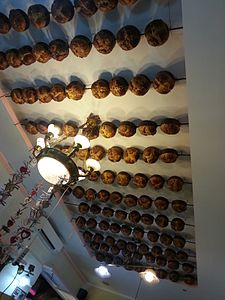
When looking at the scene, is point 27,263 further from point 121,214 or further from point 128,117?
point 128,117

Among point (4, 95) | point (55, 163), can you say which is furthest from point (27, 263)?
point (55, 163)

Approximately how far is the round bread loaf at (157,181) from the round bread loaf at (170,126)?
0.64 meters

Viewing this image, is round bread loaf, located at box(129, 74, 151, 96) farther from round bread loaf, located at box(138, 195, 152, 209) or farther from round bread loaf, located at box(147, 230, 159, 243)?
round bread loaf, located at box(147, 230, 159, 243)

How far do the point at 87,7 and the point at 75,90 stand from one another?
713mm

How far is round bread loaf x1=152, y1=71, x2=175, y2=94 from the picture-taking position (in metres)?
2.00

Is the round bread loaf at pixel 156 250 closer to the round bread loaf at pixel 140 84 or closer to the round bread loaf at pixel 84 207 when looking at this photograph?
the round bread loaf at pixel 84 207

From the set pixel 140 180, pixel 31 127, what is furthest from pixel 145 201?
pixel 31 127

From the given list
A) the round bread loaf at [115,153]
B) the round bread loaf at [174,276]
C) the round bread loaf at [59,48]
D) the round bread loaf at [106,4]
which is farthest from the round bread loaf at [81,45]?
the round bread loaf at [174,276]

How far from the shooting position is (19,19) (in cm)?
203

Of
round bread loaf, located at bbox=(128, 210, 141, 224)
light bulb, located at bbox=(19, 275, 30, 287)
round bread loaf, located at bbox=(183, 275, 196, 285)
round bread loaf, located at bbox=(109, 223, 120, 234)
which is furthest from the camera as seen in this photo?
light bulb, located at bbox=(19, 275, 30, 287)

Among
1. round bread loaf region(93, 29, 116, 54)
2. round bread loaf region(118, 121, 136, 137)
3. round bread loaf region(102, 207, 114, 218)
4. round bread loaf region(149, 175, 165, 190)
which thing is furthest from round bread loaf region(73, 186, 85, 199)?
round bread loaf region(93, 29, 116, 54)

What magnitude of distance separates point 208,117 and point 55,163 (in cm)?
112

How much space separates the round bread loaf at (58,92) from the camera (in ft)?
8.00

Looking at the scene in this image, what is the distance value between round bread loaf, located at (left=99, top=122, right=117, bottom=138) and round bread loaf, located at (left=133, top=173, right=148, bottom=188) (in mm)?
564
